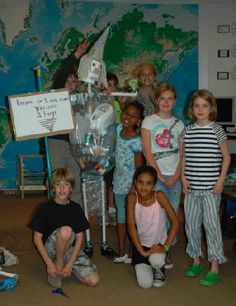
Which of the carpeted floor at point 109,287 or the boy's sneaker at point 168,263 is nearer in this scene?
the carpeted floor at point 109,287

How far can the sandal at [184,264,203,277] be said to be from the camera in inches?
106

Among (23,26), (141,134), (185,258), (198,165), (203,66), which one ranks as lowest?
(185,258)

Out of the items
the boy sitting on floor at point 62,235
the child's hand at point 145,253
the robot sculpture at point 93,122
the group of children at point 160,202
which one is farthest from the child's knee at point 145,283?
the robot sculpture at point 93,122

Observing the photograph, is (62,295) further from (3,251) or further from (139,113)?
(139,113)

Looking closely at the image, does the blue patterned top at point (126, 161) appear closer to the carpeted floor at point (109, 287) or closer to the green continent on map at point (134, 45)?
the carpeted floor at point (109, 287)

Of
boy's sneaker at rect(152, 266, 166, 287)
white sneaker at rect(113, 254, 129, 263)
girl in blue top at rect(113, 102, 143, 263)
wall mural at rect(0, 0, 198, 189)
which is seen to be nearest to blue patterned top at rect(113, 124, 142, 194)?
girl in blue top at rect(113, 102, 143, 263)

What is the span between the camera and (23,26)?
189 inches

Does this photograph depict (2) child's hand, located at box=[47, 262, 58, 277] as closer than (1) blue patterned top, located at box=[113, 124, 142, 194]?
Yes

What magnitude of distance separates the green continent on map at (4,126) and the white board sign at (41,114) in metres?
2.19

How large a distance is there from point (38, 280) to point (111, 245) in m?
0.75

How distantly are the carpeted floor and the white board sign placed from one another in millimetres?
891

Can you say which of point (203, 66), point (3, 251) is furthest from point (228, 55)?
point (3, 251)

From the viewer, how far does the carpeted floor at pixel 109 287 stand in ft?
7.73

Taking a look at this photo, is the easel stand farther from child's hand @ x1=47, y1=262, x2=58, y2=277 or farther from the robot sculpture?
child's hand @ x1=47, y1=262, x2=58, y2=277
